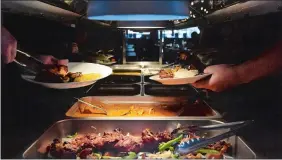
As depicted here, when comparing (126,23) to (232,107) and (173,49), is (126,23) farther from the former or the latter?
(232,107)

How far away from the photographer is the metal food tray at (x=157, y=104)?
1704mm

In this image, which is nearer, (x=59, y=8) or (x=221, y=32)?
(x=59, y=8)

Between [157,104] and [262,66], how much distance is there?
60 cm

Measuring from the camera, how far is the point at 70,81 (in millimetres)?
1575

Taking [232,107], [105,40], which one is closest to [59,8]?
[105,40]

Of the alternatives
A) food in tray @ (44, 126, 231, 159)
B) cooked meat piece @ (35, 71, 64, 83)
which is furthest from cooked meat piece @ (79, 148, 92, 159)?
cooked meat piece @ (35, 71, 64, 83)

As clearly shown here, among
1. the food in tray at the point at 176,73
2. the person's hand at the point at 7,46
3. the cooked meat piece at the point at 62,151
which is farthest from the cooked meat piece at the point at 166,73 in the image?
the person's hand at the point at 7,46

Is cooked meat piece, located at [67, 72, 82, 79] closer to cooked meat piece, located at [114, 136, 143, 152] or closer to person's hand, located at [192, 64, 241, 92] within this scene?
cooked meat piece, located at [114, 136, 143, 152]

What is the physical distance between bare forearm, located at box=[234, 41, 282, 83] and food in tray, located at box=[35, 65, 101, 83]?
2.42 ft

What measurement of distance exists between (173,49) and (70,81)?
1.73 ft

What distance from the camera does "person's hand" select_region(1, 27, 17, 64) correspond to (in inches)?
55.1

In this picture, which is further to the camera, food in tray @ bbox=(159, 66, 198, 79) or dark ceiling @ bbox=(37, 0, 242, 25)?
food in tray @ bbox=(159, 66, 198, 79)

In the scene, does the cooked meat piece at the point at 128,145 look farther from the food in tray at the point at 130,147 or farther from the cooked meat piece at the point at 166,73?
the cooked meat piece at the point at 166,73

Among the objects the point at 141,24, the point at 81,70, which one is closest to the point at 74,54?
the point at 81,70
